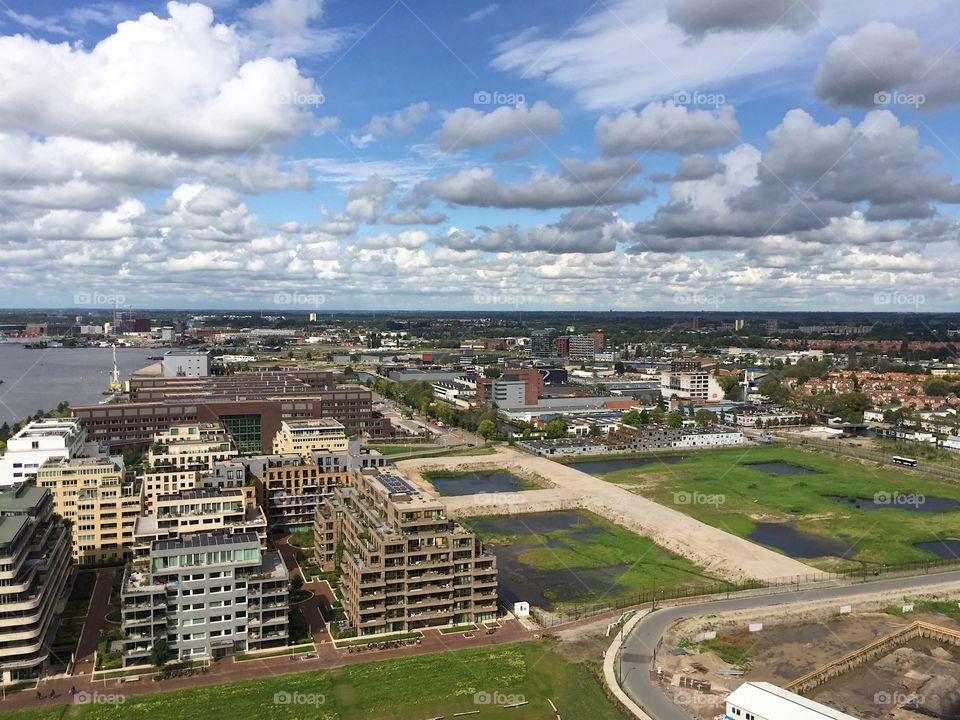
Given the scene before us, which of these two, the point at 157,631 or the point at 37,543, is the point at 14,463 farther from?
the point at 157,631

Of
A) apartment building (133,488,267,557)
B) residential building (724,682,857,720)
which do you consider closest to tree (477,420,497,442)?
apartment building (133,488,267,557)

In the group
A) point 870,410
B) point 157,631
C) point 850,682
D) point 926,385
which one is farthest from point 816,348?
point 157,631

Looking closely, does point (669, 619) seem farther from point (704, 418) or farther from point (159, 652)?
point (704, 418)

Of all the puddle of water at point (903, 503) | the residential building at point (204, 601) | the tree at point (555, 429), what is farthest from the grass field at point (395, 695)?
the tree at point (555, 429)

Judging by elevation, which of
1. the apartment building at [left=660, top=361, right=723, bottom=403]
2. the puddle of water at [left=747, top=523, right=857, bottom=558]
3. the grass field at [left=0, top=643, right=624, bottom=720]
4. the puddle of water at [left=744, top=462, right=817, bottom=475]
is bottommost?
the puddle of water at [left=744, top=462, right=817, bottom=475]

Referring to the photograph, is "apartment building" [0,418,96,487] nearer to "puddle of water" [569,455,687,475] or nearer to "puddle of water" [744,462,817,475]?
"puddle of water" [569,455,687,475]

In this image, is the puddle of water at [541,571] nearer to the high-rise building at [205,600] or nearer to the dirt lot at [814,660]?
the dirt lot at [814,660]

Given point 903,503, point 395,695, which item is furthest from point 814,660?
point 903,503
